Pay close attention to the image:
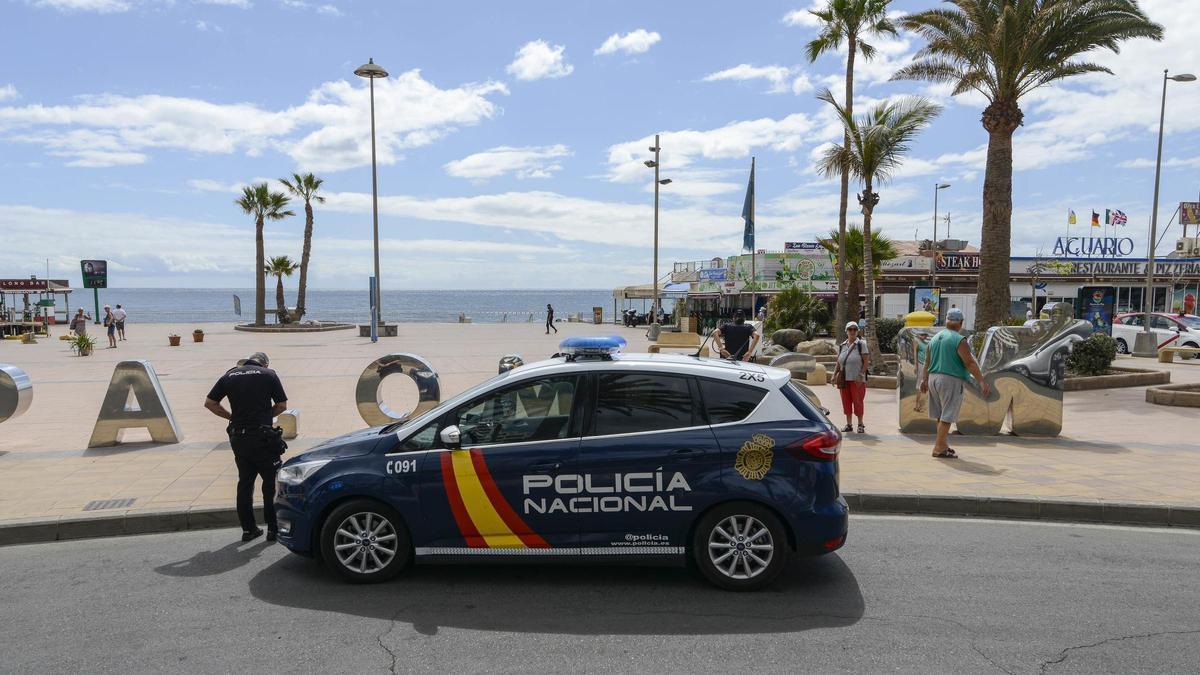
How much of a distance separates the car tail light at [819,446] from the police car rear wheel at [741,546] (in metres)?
0.45

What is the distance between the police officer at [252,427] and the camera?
6258 millimetres

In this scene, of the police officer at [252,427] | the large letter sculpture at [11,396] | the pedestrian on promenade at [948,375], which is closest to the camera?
the police officer at [252,427]

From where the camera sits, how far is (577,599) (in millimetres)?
5109

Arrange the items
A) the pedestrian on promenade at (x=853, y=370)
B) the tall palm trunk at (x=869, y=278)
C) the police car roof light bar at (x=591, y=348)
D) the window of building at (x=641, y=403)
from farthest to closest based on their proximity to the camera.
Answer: the tall palm trunk at (x=869, y=278)
the pedestrian on promenade at (x=853, y=370)
the police car roof light bar at (x=591, y=348)
the window of building at (x=641, y=403)

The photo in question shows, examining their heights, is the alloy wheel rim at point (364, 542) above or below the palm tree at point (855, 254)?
below

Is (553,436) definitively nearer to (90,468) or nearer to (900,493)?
(900,493)

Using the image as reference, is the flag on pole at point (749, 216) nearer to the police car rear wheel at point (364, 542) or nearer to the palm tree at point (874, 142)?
the palm tree at point (874, 142)

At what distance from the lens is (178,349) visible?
28.2 metres

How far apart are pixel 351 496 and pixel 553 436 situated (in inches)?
53.6

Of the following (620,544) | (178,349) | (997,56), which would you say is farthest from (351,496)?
(178,349)

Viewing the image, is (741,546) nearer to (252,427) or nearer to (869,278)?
(252,427)

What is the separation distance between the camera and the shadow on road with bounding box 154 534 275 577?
18.7ft

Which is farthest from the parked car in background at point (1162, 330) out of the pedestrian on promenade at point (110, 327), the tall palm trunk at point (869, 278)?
the pedestrian on promenade at point (110, 327)

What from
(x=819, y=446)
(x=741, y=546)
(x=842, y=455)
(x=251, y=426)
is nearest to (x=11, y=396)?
(x=251, y=426)
